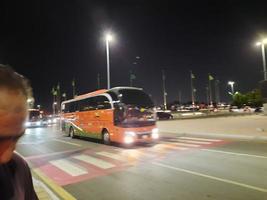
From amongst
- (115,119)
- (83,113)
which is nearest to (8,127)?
(115,119)

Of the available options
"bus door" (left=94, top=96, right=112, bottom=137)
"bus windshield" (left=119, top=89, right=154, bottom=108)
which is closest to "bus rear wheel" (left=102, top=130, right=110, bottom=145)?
"bus door" (left=94, top=96, right=112, bottom=137)

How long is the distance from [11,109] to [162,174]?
8774mm

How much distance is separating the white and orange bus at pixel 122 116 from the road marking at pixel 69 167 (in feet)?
15.5

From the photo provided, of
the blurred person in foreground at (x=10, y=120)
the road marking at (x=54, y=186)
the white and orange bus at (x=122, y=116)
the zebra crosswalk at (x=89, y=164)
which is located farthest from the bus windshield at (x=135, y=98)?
the blurred person in foreground at (x=10, y=120)

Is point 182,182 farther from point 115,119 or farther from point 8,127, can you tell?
point 115,119

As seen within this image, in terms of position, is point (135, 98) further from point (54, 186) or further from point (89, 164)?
point (54, 186)

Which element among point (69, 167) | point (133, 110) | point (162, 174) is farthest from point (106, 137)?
point (162, 174)

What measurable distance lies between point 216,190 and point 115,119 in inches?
411

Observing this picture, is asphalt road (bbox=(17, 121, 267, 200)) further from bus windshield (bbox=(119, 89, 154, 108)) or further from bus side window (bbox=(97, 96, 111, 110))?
bus side window (bbox=(97, 96, 111, 110))

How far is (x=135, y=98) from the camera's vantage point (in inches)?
718

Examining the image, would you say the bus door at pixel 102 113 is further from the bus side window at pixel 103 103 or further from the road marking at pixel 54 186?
the road marking at pixel 54 186

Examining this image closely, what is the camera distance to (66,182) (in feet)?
29.6

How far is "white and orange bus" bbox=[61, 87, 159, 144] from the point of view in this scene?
55.9 ft

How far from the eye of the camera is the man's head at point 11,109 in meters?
1.12
